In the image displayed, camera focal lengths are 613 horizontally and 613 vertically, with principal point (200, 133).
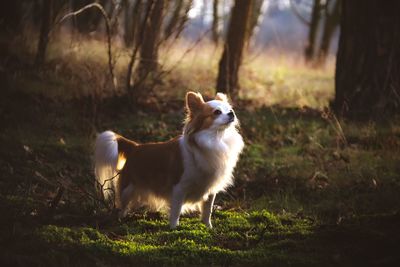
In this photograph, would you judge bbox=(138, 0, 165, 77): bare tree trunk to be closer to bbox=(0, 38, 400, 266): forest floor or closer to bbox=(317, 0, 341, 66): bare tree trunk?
bbox=(0, 38, 400, 266): forest floor

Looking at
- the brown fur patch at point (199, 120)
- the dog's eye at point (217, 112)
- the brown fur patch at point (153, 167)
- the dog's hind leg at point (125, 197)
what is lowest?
the dog's hind leg at point (125, 197)

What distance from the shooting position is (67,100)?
10977 millimetres

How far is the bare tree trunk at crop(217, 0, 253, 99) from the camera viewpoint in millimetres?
11859

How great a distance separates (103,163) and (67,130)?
11.4ft

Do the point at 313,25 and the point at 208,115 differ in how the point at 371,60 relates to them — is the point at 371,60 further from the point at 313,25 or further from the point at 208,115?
the point at 313,25

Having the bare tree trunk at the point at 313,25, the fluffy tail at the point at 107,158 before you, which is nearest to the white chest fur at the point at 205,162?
the fluffy tail at the point at 107,158

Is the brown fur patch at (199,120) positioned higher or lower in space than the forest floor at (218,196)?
higher

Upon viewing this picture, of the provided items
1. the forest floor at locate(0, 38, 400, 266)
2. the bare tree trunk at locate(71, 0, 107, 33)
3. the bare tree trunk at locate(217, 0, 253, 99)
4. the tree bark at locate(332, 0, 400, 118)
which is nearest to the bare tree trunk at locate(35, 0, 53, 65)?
the forest floor at locate(0, 38, 400, 266)

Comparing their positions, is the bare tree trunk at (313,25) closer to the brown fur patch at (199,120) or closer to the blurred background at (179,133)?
the blurred background at (179,133)

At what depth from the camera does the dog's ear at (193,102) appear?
6352 mm

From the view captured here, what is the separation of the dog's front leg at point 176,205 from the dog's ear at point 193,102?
2.68ft

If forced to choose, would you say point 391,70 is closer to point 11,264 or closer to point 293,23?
point 11,264

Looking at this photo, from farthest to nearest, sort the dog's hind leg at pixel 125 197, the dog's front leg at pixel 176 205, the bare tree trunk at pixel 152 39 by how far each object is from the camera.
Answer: the bare tree trunk at pixel 152 39 → the dog's hind leg at pixel 125 197 → the dog's front leg at pixel 176 205

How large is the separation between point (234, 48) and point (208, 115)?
19.6ft
